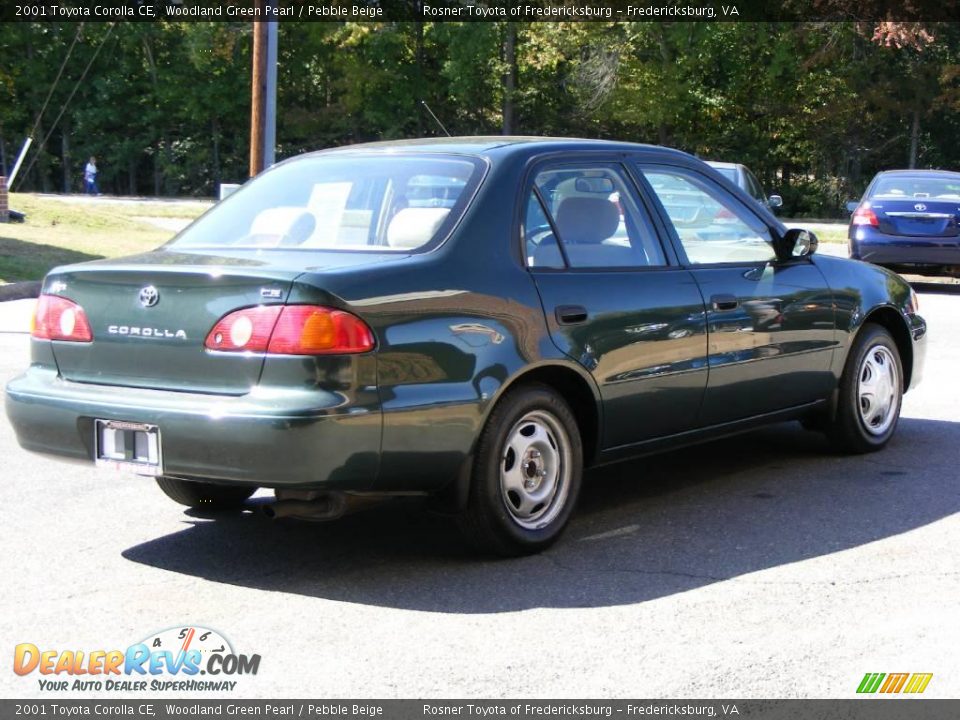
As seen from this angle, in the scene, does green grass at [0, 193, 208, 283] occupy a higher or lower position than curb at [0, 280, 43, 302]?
higher

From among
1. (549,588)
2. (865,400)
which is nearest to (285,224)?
(549,588)

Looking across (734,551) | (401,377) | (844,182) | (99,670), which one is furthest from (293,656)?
(844,182)

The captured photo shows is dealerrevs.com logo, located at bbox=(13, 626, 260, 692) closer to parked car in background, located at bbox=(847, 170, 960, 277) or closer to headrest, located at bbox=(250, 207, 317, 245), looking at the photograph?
headrest, located at bbox=(250, 207, 317, 245)

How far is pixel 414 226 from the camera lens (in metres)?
5.39

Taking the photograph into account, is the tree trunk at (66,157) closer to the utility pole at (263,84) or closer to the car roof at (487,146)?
the utility pole at (263,84)

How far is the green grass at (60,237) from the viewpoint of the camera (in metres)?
19.2

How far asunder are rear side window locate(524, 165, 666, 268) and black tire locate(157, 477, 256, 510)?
64.4 inches

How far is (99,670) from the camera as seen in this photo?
420 centimetres

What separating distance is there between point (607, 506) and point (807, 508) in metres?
0.90

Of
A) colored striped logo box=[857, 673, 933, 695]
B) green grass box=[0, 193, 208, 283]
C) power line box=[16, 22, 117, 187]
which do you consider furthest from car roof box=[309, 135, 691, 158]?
power line box=[16, 22, 117, 187]

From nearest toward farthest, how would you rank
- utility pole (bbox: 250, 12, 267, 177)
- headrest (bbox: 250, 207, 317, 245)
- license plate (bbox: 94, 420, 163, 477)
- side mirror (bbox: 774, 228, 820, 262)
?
license plate (bbox: 94, 420, 163, 477), headrest (bbox: 250, 207, 317, 245), side mirror (bbox: 774, 228, 820, 262), utility pole (bbox: 250, 12, 267, 177)

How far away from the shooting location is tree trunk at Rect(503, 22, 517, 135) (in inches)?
1827

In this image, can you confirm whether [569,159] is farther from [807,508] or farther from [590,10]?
[590,10]

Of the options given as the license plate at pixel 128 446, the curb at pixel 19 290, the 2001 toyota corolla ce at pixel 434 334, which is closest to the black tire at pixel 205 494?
the 2001 toyota corolla ce at pixel 434 334
